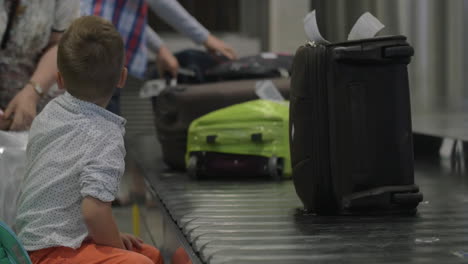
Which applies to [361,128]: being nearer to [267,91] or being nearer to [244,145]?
[244,145]

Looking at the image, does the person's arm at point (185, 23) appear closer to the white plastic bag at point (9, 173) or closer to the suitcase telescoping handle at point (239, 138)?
Answer: the suitcase telescoping handle at point (239, 138)

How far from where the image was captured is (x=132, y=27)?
12.2 feet

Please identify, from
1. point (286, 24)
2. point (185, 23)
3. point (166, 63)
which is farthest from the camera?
point (286, 24)

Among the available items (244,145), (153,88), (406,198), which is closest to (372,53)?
(406,198)

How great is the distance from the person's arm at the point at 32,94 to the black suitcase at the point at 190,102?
838 mm

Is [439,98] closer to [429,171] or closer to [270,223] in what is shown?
[429,171]

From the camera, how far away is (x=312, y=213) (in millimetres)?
2301

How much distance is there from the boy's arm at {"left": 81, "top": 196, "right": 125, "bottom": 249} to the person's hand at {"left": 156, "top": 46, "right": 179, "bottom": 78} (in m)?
2.04

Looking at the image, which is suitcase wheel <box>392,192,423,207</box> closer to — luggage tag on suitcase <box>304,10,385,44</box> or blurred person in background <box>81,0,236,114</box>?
luggage tag on suitcase <box>304,10,385,44</box>

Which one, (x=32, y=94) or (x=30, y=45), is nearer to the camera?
(x=32, y=94)

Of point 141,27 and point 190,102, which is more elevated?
point 141,27

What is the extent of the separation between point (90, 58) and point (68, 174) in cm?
27

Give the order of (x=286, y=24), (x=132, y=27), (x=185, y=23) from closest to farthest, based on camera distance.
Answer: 1. (x=132, y=27)
2. (x=185, y=23)
3. (x=286, y=24)

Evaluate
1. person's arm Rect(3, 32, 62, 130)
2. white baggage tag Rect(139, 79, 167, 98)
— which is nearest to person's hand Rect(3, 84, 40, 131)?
person's arm Rect(3, 32, 62, 130)
